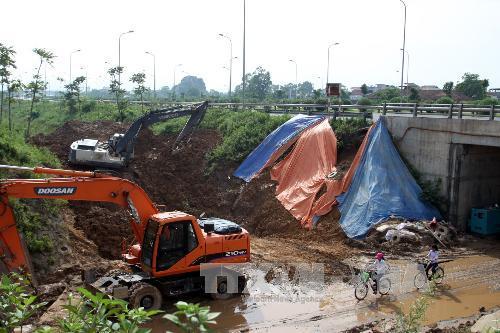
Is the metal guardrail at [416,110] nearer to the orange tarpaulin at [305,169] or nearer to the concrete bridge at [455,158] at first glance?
the concrete bridge at [455,158]

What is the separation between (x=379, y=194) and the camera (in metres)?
22.9

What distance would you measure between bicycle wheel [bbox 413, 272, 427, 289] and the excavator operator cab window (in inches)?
279

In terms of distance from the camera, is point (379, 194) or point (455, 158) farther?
point (455, 158)

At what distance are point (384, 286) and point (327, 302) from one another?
1909 millimetres

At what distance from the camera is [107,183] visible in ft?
44.9

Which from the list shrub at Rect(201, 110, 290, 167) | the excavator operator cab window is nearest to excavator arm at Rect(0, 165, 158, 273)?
the excavator operator cab window

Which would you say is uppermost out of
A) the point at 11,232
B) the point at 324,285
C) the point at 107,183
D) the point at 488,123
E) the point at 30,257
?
the point at 488,123

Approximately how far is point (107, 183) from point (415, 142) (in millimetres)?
15838

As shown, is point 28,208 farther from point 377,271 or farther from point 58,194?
point 377,271

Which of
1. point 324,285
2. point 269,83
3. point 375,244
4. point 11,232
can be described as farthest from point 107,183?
point 269,83

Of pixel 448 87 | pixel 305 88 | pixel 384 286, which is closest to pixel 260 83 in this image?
pixel 448 87

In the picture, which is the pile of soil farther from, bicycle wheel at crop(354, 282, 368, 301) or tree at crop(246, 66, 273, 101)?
tree at crop(246, 66, 273, 101)

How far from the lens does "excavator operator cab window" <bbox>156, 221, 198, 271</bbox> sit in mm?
13758

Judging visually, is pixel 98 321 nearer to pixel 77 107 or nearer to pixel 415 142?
pixel 415 142
